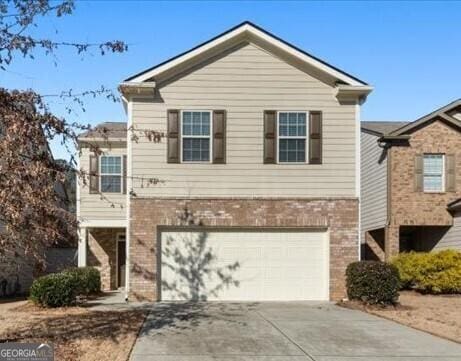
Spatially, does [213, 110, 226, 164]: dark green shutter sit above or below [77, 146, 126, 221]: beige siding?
above

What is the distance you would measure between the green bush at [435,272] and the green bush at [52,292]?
1098 centimetres

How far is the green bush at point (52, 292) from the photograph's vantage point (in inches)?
638

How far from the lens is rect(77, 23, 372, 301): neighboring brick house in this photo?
59.9 ft

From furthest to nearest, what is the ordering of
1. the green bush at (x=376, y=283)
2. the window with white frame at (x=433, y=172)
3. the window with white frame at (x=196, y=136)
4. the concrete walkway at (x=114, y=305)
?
the window with white frame at (x=433, y=172), the window with white frame at (x=196, y=136), the green bush at (x=376, y=283), the concrete walkway at (x=114, y=305)

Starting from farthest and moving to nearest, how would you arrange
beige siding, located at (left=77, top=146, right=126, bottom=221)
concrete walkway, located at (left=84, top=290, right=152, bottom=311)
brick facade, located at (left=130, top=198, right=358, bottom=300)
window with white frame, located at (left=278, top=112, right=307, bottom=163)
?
1. beige siding, located at (left=77, top=146, right=126, bottom=221)
2. window with white frame, located at (left=278, top=112, right=307, bottom=163)
3. brick facade, located at (left=130, top=198, right=358, bottom=300)
4. concrete walkway, located at (left=84, top=290, right=152, bottom=311)

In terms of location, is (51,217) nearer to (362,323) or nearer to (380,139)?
(362,323)

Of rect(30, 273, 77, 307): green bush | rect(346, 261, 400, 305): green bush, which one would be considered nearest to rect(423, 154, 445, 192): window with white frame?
rect(346, 261, 400, 305): green bush

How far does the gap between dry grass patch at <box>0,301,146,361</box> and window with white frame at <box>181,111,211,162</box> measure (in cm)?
502

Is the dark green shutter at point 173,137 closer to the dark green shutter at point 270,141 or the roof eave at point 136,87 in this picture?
the roof eave at point 136,87

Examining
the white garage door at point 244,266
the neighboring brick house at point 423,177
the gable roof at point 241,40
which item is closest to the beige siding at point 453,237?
the neighboring brick house at point 423,177

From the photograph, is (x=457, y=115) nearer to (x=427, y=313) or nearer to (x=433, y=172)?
(x=433, y=172)

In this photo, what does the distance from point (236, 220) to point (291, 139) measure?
112 inches

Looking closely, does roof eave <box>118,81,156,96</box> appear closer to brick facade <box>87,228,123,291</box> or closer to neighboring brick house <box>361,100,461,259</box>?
brick facade <box>87,228,123,291</box>

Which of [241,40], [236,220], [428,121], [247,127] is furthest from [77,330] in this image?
[428,121]
